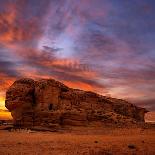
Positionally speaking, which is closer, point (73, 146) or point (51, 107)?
point (73, 146)

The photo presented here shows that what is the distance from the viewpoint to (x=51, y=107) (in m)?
45.0

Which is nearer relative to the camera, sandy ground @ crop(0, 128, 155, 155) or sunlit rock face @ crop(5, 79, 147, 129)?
sandy ground @ crop(0, 128, 155, 155)

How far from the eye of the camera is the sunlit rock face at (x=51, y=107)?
4194 cm

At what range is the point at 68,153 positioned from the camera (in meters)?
16.4

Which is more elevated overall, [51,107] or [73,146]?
[51,107]

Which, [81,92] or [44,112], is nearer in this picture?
[44,112]

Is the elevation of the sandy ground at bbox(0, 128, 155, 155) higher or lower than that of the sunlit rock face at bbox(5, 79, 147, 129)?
lower

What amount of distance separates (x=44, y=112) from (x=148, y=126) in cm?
1633

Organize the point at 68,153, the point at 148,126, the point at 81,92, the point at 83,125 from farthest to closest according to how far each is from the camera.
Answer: the point at 81,92 < the point at 148,126 < the point at 83,125 < the point at 68,153

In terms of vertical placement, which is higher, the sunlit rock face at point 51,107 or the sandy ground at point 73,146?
the sunlit rock face at point 51,107

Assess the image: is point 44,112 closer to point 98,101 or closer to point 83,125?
point 83,125

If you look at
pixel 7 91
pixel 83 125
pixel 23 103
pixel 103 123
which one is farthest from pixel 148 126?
pixel 7 91

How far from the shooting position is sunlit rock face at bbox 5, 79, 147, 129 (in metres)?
41.9

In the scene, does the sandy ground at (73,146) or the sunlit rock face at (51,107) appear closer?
the sandy ground at (73,146)
